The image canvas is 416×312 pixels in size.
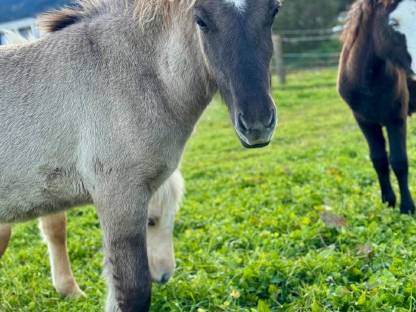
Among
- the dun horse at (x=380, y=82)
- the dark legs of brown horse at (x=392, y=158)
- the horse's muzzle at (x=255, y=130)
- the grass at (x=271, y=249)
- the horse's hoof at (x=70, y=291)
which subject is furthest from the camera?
the dark legs of brown horse at (x=392, y=158)

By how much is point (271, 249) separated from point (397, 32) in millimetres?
2224

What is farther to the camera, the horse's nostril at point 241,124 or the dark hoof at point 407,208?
the dark hoof at point 407,208

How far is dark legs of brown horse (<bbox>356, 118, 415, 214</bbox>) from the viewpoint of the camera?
16.7 ft

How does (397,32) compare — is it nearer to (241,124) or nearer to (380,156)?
(380,156)

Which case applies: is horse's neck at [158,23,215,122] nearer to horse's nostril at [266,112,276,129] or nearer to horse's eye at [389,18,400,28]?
horse's nostril at [266,112,276,129]

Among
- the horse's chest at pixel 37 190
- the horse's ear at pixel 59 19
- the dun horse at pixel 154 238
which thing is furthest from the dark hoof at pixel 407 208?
the horse's ear at pixel 59 19

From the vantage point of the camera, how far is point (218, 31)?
2.89m

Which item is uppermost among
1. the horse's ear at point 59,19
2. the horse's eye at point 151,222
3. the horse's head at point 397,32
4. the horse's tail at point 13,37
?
the horse's ear at point 59,19

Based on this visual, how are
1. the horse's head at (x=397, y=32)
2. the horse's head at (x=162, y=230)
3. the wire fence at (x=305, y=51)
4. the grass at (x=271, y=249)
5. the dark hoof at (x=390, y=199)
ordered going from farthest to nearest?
the wire fence at (x=305, y=51) → the dark hoof at (x=390, y=199) → the horse's head at (x=397, y=32) → the horse's head at (x=162, y=230) → the grass at (x=271, y=249)

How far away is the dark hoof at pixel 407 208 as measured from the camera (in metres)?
4.92

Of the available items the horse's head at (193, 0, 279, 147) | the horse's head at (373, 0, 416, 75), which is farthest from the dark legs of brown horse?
the horse's head at (193, 0, 279, 147)

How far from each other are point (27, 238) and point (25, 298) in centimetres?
169

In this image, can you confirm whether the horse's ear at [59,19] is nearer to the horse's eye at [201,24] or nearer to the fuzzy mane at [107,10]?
the fuzzy mane at [107,10]

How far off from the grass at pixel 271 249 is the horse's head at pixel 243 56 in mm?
948
